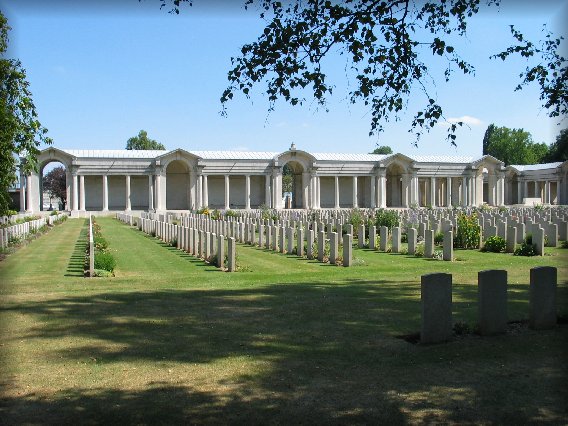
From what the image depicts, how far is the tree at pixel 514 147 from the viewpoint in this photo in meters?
92.1

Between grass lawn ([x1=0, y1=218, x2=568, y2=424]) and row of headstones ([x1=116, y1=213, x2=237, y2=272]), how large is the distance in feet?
10.2

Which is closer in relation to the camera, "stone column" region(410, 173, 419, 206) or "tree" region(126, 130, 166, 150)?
"stone column" region(410, 173, 419, 206)

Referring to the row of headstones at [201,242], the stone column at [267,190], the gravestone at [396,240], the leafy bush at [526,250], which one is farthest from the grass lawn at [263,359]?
the stone column at [267,190]

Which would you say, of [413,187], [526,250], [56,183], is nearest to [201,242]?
[526,250]

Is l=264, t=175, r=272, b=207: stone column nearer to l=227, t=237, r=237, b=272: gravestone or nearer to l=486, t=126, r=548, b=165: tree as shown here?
l=227, t=237, r=237, b=272: gravestone

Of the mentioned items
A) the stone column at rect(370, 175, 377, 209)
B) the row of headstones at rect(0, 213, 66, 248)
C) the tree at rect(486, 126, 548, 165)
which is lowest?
the row of headstones at rect(0, 213, 66, 248)

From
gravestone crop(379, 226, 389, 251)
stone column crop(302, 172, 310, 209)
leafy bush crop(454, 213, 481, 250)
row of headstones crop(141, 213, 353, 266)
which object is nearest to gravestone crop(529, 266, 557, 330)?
row of headstones crop(141, 213, 353, 266)

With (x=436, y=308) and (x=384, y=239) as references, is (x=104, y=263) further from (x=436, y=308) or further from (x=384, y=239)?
(x=384, y=239)

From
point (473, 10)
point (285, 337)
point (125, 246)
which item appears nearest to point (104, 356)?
point (285, 337)

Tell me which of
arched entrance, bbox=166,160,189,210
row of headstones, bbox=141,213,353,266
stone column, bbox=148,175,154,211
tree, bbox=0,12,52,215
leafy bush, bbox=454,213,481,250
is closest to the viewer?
tree, bbox=0,12,52,215

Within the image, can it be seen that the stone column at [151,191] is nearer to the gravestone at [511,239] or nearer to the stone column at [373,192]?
the stone column at [373,192]

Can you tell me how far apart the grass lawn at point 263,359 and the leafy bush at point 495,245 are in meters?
7.79

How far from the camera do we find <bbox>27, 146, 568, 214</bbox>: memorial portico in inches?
2058

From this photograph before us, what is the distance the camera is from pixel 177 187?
58812mm
